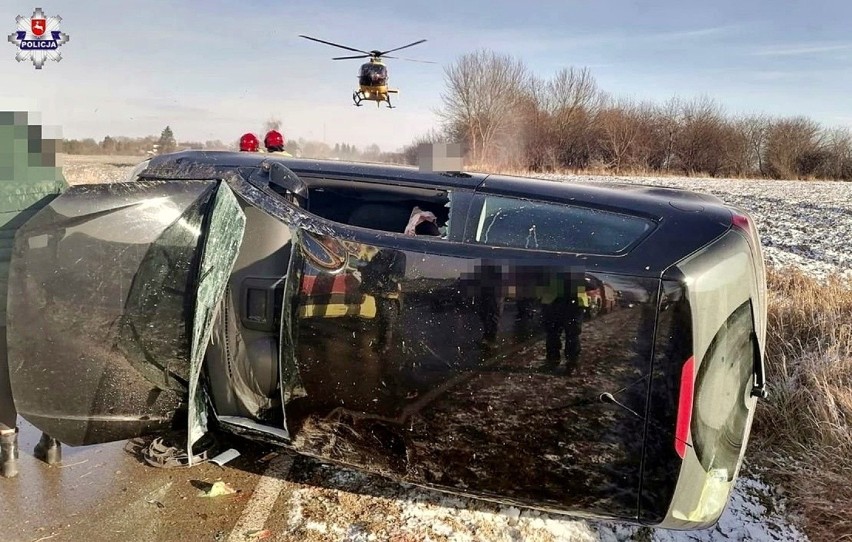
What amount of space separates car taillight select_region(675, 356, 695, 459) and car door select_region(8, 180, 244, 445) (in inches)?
72.6

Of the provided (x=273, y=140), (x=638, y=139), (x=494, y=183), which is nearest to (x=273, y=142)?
(x=273, y=140)

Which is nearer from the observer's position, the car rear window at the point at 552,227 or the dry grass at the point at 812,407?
the car rear window at the point at 552,227

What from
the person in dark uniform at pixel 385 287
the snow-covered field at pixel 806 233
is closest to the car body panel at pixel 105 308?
the person in dark uniform at pixel 385 287

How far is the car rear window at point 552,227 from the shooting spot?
6.24 ft

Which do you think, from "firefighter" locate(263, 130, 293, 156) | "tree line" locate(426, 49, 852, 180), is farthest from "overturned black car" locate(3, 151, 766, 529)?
"tree line" locate(426, 49, 852, 180)

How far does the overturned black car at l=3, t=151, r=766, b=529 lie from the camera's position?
1788mm

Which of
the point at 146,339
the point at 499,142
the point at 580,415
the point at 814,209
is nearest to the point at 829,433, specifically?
the point at 580,415

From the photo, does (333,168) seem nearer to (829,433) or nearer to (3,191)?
(3,191)

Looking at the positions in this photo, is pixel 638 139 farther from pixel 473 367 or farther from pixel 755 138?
pixel 473 367

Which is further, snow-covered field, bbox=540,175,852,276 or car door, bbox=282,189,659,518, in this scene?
snow-covered field, bbox=540,175,852,276

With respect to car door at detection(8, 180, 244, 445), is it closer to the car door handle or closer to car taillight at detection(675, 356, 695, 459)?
car taillight at detection(675, 356, 695, 459)

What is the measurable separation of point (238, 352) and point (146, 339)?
0.40 metres

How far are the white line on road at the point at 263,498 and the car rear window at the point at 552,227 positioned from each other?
5.15ft

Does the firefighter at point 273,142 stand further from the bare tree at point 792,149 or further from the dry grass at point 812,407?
the bare tree at point 792,149
